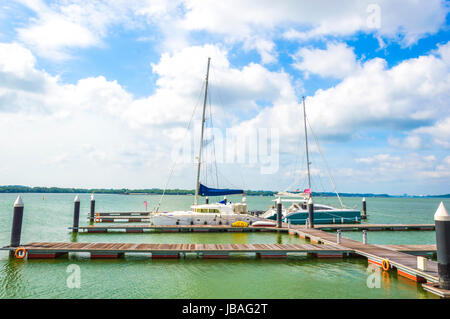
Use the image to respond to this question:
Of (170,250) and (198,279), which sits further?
(170,250)

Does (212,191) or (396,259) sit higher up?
(212,191)

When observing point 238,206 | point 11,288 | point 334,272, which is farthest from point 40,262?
point 238,206

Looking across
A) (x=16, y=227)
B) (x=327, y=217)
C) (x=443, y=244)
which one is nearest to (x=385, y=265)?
(x=443, y=244)

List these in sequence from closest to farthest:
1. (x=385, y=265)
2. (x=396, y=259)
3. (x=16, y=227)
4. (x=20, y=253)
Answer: (x=385, y=265)
(x=396, y=259)
(x=20, y=253)
(x=16, y=227)

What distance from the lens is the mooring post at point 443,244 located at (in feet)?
35.5

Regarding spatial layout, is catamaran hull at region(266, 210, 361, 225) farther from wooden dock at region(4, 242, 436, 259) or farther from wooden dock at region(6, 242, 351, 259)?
wooden dock at region(6, 242, 351, 259)

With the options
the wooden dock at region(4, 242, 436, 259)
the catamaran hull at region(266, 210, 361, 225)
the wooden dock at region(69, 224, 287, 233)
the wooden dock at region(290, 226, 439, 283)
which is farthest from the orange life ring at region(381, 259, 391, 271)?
the catamaran hull at region(266, 210, 361, 225)

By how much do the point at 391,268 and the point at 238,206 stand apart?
20.0 metres

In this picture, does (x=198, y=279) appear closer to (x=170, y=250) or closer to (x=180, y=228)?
(x=170, y=250)

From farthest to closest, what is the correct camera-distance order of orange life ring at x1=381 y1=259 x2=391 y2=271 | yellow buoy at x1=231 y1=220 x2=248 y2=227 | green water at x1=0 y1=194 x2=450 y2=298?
1. yellow buoy at x1=231 y1=220 x2=248 y2=227
2. orange life ring at x1=381 y1=259 x2=391 y2=271
3. green water at x1=0 y1=194 x2=450 y2=298

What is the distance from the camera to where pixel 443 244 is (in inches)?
426

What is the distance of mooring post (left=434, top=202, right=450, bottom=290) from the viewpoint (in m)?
10.8

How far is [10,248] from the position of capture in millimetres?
17562
